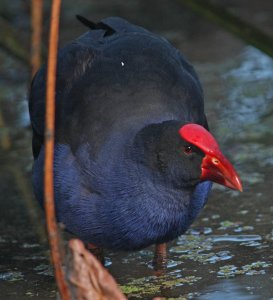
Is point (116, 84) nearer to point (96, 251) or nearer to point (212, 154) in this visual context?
point (212, 154)

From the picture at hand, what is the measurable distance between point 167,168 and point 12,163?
2.24 meters

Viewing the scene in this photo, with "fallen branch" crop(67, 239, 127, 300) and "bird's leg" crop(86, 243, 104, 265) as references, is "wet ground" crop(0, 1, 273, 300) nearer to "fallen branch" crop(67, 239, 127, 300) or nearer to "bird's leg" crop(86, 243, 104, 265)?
"bird's leg" crop(86, 243, 104, 265)

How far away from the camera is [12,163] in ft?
19.8

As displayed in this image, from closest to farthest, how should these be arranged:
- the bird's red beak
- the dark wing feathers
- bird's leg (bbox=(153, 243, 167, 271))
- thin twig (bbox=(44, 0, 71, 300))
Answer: thin twig (bbox=(44, 0, 71, 300)) → the bird's red beak → the dark wing feathers → bird's leg (bbox=(153, 243, 167, 271))

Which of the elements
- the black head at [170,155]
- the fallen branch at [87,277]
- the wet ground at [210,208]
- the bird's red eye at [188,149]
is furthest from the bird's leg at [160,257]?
the fallen branch at [87,277]

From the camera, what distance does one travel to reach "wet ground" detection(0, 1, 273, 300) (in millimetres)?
4277

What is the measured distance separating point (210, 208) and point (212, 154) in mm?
1314

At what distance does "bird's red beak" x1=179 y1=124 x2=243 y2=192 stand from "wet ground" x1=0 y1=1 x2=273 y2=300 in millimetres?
507

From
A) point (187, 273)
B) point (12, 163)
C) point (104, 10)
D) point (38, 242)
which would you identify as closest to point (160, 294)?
point (187, 273)

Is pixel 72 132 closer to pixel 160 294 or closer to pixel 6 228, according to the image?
pixel 160 294

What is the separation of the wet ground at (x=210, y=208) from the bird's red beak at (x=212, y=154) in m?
0.51

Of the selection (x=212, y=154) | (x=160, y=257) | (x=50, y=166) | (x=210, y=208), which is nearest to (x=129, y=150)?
(x=212, y=154)

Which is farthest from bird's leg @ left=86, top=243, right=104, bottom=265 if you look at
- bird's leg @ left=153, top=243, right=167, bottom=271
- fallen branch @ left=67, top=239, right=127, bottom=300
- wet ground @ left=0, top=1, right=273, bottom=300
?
fallen branch @ left=67, top=239, right=127, bottom=300

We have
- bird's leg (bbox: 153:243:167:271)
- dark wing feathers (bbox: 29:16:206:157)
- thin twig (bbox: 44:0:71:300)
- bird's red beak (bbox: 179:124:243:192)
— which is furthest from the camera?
bird's leg (bbox: 153:243:167:271)
